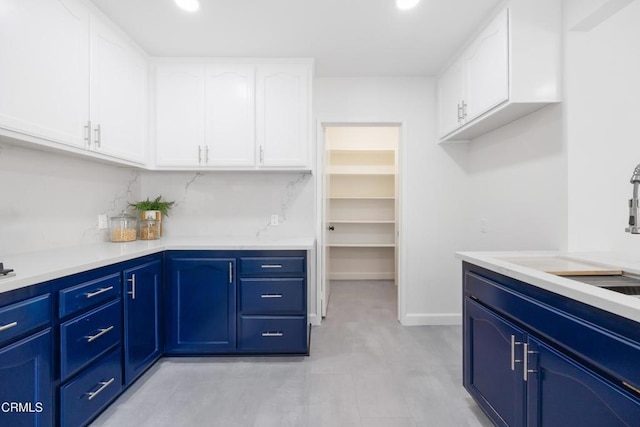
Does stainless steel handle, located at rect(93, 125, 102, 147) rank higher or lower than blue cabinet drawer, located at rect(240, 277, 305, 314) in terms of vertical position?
higher

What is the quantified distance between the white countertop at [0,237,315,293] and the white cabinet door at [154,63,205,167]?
2.70 ft

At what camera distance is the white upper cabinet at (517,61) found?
1.86 meters

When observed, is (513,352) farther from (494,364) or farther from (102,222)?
(102,222)

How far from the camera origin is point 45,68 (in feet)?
5.49

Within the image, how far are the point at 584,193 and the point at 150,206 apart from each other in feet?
10.7

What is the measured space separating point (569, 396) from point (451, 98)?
7.83 feet

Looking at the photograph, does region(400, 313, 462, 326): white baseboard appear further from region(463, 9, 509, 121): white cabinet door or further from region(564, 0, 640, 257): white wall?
region(463, 9, 509, 121): white cabinet door

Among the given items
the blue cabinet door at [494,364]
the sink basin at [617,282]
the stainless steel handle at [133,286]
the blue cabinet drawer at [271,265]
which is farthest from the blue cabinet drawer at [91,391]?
the sink basin at [617,282]

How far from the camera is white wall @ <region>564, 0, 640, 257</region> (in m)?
1.69

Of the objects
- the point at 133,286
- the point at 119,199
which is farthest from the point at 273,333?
the point at 119,199

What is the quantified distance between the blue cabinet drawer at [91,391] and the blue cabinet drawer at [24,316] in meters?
0.38

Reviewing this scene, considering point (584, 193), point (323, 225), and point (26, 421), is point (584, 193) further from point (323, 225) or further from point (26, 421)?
point (26, 421)

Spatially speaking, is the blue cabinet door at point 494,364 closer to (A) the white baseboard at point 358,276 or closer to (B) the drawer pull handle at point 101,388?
(B) the drawer pull handle at point 101,388

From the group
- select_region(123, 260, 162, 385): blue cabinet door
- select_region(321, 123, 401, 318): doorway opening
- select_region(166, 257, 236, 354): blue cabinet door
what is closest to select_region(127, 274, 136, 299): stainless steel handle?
select_region(123, 260, 162, 385): blue cabinet door
